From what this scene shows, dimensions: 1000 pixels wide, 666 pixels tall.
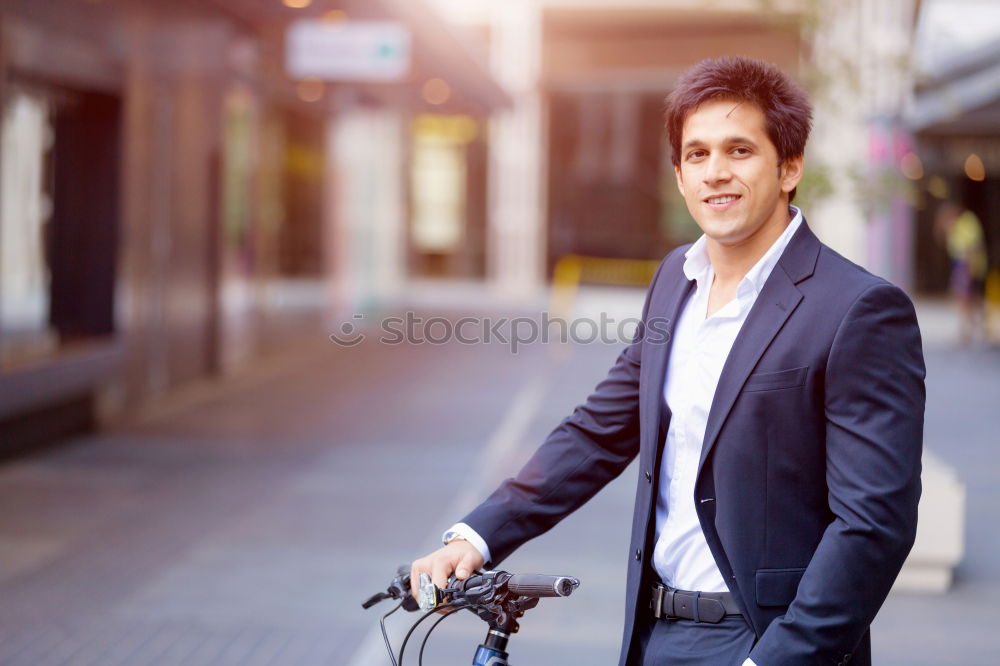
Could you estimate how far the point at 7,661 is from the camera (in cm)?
507

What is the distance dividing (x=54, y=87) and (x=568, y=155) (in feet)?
77.8

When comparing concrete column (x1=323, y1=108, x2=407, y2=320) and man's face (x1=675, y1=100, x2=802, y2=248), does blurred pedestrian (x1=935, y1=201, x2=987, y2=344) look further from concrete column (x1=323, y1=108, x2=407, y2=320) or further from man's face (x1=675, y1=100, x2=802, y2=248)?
man's face (x1=675, y1=100, x2=802, y2=248)

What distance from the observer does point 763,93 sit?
2.24 meters

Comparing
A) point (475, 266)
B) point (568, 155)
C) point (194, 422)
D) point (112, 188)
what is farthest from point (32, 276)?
point (475, 266)

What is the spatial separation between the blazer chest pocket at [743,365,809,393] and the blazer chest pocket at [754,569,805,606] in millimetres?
306

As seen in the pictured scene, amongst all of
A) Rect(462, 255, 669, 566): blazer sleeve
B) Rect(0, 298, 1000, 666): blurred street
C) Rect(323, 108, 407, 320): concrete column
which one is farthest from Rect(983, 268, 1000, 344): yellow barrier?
Rect(462, 255, 669, 566): blazer sleeve

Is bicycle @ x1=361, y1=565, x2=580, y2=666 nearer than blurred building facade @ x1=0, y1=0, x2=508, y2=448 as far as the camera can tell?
Yes

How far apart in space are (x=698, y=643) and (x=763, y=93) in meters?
0.96

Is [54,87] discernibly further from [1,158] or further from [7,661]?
[7,661]

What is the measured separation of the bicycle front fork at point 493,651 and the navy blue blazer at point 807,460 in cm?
21

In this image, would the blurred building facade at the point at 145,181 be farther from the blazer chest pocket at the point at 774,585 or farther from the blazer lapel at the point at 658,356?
the blazer chest pocket at the point at 774,585

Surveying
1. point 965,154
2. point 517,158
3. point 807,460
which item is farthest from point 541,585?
point 517,158

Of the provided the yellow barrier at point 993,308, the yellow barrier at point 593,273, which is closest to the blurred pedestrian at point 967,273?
the yellow barrier at point 993,308

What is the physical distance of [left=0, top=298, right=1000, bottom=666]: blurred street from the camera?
535 cm
